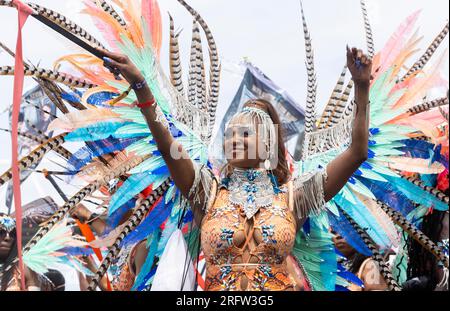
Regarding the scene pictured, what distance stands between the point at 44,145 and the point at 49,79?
302 mm

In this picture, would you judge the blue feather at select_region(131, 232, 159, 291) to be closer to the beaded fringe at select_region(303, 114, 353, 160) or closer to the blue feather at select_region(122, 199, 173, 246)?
the blue feather at select_region(122, 199, 173, 246)

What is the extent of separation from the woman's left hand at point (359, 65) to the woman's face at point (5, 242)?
3.64 meters

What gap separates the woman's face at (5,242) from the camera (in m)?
6.34

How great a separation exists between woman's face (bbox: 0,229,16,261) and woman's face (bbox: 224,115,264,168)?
3.10 m

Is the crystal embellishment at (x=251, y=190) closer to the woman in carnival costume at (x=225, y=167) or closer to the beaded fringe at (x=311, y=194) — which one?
the woman in carnival costume at (x=225, y=167)

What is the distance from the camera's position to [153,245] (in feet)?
14.2

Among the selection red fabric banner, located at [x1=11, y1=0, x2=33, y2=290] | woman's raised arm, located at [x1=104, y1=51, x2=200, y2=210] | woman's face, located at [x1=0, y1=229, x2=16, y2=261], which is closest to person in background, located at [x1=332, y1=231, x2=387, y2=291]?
woman's face, located at [x1=0, y1=229, x2=16, y2=261]

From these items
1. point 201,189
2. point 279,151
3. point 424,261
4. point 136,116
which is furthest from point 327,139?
point 424,261

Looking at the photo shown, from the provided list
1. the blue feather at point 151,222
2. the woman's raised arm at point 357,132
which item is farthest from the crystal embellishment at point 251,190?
the blue feather at point 151,222

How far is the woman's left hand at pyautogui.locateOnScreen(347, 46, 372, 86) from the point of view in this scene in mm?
3346

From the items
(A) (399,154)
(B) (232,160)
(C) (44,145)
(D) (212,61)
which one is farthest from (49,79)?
(A) (399,154)

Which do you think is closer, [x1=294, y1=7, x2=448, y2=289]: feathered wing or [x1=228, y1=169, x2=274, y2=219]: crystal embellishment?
[x1=228, y1=169, x2=274, y2=219]: crystal embellishment

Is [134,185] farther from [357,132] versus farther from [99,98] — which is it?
[357,132]

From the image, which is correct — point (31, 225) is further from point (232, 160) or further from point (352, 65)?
point (352, 65)
